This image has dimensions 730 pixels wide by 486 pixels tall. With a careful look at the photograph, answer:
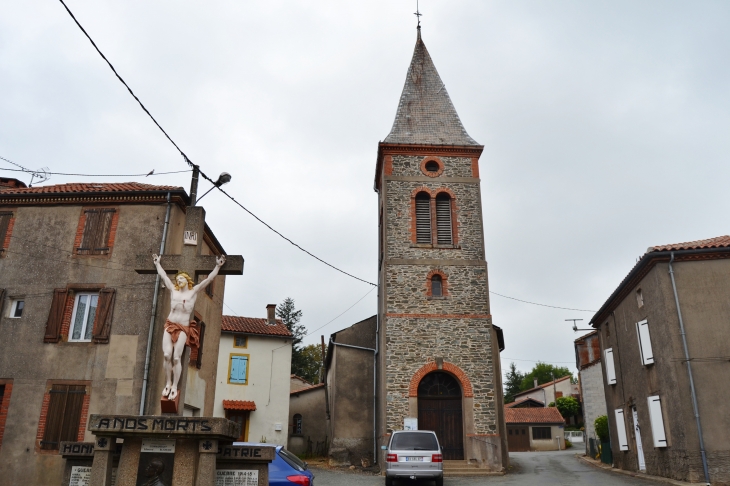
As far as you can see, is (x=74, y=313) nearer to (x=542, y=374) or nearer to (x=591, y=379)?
(x=591, y=379)

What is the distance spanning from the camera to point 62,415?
49.3 feet

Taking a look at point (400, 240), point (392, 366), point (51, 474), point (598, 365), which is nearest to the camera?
point (51, 474)

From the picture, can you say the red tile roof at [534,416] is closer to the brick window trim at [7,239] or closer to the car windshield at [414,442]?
the car windshield at [414,442]

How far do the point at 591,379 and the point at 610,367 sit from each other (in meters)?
13.7

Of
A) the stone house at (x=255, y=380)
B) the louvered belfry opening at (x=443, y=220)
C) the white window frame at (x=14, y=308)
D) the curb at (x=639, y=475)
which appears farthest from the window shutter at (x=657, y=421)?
the white window frame at (x=14, y=308)

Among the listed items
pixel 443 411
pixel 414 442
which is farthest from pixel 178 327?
pixel 443 411

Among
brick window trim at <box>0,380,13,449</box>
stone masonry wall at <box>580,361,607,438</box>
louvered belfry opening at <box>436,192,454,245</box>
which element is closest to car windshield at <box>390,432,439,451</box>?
louvered belfry opening at <box>436,192,454,245</box>

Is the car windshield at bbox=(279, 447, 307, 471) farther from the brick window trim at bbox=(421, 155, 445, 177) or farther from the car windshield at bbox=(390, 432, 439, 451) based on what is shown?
the brick window trim at bbox=(421, 155, 445, 177)

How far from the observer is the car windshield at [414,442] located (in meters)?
15.5

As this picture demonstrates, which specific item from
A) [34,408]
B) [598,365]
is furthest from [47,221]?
[598,365]

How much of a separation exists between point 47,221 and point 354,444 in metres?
13.9

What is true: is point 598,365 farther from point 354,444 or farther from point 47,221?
point 47,221

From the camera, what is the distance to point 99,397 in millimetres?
15156

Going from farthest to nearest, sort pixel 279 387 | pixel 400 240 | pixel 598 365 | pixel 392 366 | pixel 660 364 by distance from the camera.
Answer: pixel 598 365
pixel 279 387
pixel 400 240
pixel 392 366
pixel 660 364
